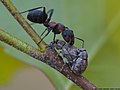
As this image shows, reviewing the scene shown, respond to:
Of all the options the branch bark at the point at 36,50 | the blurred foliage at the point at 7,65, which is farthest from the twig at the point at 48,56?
the blurred foliage at the point at 7,65

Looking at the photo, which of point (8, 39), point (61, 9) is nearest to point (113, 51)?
point (61, 9)

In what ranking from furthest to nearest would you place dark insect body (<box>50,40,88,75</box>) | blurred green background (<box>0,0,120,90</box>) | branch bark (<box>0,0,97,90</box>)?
blurred green background (<box>0,0,120,90</box>), dark insect body (<box>50,40,88,75</box>), branch bark (<box>0,0,97,90</box>)

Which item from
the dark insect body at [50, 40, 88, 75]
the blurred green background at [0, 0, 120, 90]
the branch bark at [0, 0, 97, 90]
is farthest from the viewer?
the blurred green background at [0, 0, 120, 90]

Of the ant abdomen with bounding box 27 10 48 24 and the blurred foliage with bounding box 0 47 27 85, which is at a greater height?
the ant abdomen with bounding box 27 10 48 24

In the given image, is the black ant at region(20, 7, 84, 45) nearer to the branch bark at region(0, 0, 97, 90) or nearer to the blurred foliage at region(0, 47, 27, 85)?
the blurred foliage at region(0, 47, 27, 85)

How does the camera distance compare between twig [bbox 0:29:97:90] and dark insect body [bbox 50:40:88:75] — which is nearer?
twig [bbox 0:29:97:90]

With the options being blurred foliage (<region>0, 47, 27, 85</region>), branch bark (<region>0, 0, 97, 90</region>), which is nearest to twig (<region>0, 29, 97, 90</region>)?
branch bark (<region>0, 0, 97, 90</region>)

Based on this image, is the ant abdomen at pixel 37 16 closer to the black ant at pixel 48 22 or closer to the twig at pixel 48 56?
the black ant at pixel 48 22

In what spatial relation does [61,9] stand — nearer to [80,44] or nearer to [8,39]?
[80,44]
